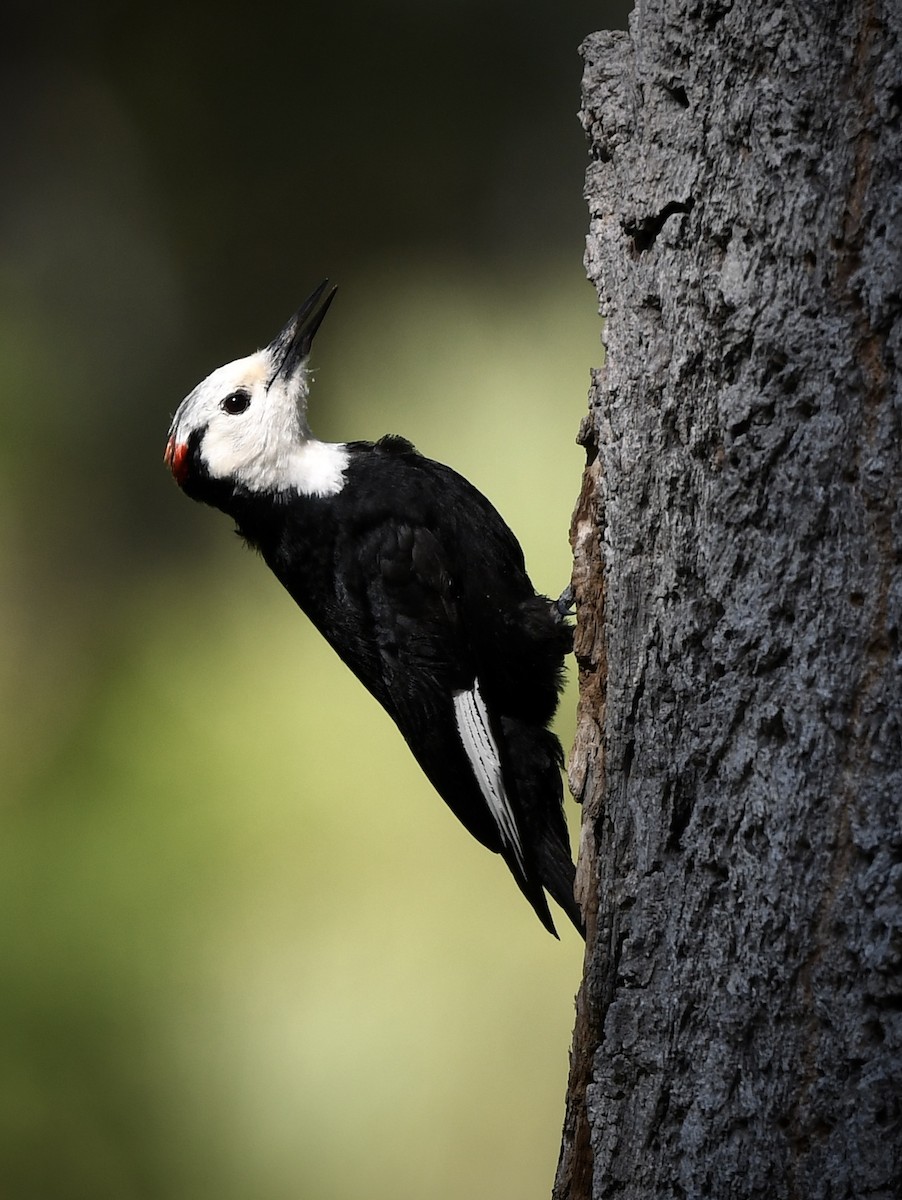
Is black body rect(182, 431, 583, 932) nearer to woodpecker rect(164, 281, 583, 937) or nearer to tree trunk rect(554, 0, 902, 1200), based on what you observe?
woodpecker rect(164, 281, 583, 937)

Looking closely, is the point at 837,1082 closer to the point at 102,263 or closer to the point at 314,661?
the point at 314,661

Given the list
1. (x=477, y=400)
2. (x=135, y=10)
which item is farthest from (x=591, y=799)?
(x=135, y=10)

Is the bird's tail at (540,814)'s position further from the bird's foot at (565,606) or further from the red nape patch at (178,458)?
the red nape patch at (178,458)

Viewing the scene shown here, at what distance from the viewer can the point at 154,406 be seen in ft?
7.07

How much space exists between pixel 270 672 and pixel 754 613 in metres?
1.52

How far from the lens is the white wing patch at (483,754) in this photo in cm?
136

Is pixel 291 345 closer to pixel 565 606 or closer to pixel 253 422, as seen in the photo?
pixel 253 422

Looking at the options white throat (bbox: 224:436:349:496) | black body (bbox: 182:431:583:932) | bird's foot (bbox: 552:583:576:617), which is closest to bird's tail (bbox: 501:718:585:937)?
black body (bbox: 182:431:583:932)

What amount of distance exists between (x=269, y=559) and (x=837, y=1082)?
1.03m

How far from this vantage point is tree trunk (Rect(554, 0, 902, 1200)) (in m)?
0.67

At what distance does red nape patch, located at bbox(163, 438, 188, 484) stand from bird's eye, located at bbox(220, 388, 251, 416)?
82 mm

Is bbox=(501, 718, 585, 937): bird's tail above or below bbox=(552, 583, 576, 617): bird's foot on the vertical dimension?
below

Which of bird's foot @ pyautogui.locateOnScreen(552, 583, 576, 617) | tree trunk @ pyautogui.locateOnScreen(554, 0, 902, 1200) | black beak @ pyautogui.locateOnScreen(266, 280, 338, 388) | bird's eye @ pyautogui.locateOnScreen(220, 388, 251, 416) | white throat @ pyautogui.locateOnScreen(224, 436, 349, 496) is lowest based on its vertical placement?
tree trunk @ pyautogui.locateOnScreen(554, 0, 902, 1200)

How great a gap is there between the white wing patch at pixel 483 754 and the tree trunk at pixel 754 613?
51 centimetres
